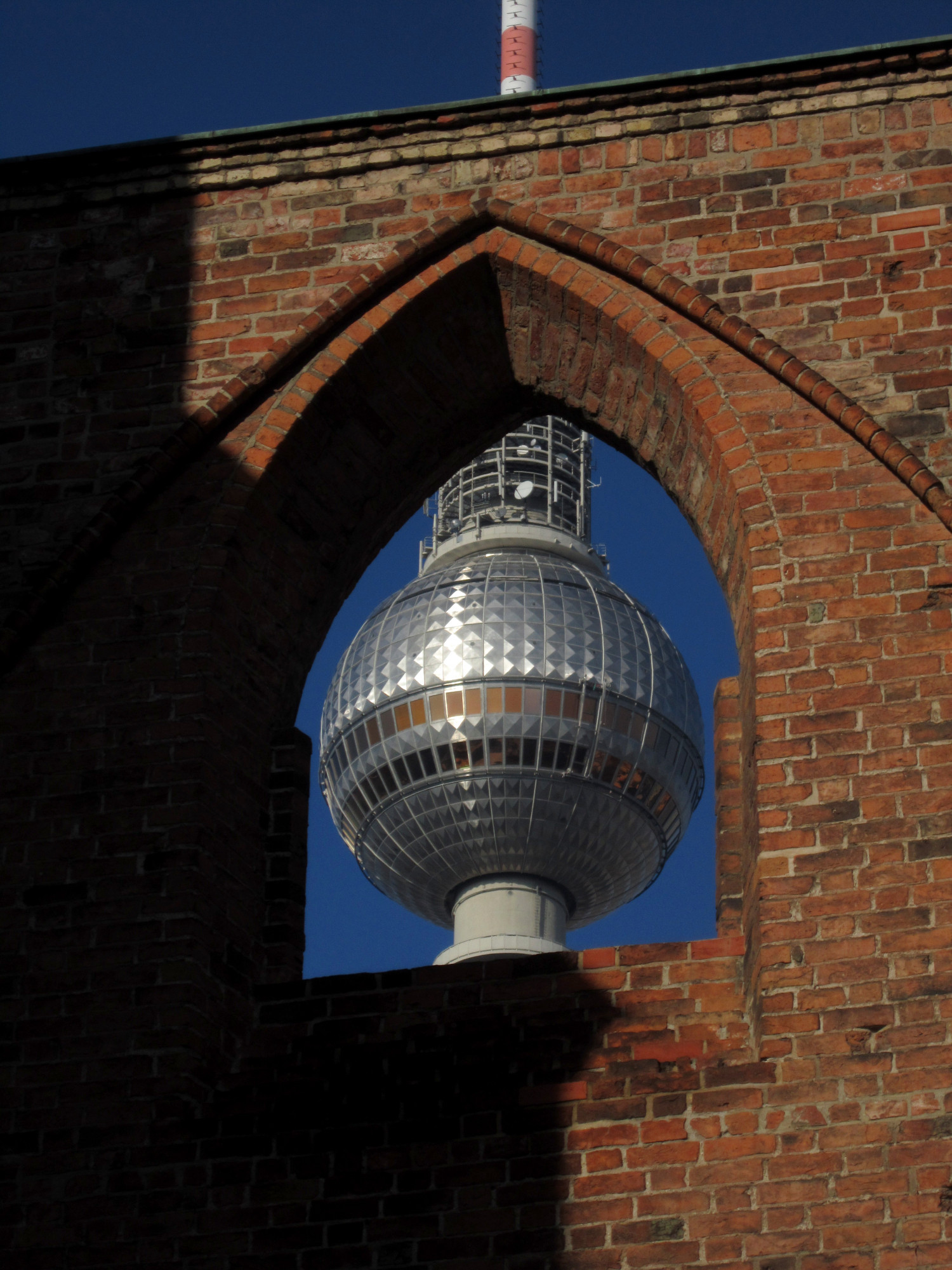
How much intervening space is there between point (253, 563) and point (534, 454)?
29.4m

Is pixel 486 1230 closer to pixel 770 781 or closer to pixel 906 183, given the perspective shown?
pixel 770 781

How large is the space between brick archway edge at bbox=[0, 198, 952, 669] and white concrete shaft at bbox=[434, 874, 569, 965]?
26.3 m

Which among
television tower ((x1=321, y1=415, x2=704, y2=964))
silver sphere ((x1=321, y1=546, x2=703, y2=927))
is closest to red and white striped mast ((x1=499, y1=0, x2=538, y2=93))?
television tower ((x1=321, y1=415, x2=704, y2=964))

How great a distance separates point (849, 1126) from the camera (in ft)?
19.8

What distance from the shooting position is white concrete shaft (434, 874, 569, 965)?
33844 mm

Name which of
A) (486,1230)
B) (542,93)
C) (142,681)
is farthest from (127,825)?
(542,93)

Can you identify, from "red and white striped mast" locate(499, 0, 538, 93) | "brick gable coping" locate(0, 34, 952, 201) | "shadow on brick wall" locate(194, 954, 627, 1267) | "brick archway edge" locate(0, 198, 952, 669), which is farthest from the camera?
"red and white striped mast" locate(499, 0, 538, 93)

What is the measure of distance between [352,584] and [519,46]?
3390 centimetres

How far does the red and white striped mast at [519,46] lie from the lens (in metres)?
40.2

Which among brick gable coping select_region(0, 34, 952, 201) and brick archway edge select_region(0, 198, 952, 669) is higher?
brick gable coping select_region(0, 34, 952, 201)

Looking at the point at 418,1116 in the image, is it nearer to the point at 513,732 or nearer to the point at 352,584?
the point at 352,584

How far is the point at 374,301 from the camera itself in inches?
313

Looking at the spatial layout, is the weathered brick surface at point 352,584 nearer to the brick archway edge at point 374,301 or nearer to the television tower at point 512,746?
the brick archway edge at point 374,301

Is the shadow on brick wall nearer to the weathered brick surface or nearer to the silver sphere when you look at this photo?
the weathered brick surface
